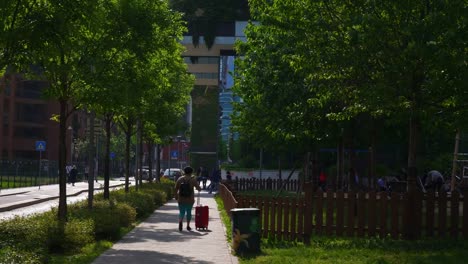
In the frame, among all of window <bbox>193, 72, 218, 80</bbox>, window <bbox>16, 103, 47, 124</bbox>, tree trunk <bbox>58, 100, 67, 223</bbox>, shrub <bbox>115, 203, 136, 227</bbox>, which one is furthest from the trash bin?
window <bbox>16, 103, 47, 124</bbox>

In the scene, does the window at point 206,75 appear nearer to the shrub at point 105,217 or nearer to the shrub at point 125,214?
the shrub at point 125,214

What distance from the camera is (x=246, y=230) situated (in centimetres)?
1326

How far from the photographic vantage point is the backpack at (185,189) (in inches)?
727

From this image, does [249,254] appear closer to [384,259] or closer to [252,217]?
[252,217]

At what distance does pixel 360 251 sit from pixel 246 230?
215cm

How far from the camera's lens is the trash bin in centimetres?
1316

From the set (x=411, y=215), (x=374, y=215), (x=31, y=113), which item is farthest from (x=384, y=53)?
(x=31, y=113)

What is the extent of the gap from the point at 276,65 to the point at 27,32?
16.3 meters

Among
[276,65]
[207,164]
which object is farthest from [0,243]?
[207,164]

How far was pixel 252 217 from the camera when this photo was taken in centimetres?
1319

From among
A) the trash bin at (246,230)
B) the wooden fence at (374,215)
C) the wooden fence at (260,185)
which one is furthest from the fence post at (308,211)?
the wooden fence at (260,185)

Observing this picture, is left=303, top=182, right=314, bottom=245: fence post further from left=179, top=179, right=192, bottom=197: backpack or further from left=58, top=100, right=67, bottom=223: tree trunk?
left=58, top=100, right=67, bottom=223: tree trunk

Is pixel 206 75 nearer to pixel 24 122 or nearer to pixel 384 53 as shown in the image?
pixel 24 122

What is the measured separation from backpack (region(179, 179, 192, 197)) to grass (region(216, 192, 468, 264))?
13.1 ft
